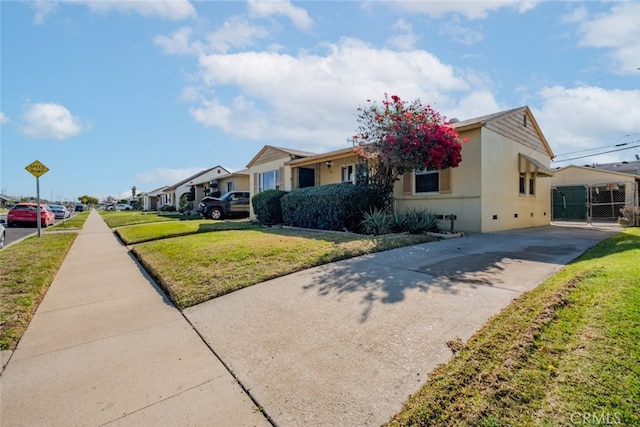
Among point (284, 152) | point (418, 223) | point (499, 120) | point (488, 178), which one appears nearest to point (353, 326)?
point (418, 223)

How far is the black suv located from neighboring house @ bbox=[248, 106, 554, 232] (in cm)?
663

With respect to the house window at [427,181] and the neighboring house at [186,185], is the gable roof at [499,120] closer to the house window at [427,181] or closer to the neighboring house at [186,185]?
the house window at [427,181]

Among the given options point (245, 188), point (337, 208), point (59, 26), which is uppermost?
point (59, 26)

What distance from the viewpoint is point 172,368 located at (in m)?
2.70

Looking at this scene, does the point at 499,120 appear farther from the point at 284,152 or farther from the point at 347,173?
the point at 284,152

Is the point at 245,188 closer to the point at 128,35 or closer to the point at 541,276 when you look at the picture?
the point at 128,35

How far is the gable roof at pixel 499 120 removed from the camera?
409 inches

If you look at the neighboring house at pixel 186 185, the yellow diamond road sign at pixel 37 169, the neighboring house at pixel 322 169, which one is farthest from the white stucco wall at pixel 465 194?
the neighboring house at pixel 186 185

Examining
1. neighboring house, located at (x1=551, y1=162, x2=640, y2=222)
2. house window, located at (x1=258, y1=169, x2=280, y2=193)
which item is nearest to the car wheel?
house window, located at (x1=258, y1=169, x2=280, y2=193)

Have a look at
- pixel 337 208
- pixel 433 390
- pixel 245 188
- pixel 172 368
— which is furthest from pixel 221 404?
pixel 245 188

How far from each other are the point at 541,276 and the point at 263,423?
14.8 ft

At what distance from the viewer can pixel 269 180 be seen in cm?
1855

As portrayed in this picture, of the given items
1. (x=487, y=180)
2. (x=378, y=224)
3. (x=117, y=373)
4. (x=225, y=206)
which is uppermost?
(x=487, y=180)

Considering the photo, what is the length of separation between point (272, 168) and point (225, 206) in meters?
4.92
